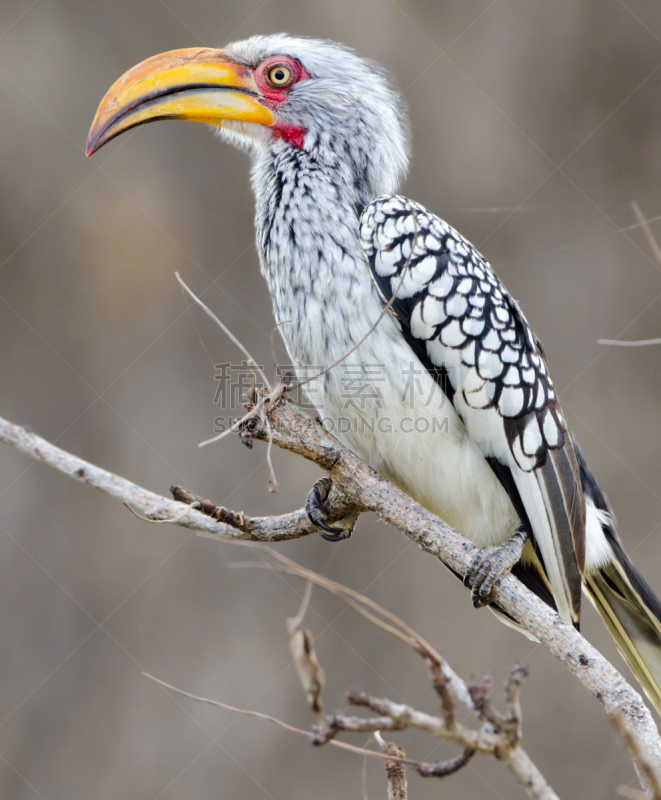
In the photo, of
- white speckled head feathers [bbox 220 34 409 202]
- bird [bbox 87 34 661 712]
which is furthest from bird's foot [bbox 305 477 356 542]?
white speckled head feathers [bbox 220 34 409 202]

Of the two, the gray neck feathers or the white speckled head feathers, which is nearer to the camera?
the gray neck feathers

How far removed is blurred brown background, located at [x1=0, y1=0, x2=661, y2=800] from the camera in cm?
351

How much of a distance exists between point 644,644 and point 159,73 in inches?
79.3

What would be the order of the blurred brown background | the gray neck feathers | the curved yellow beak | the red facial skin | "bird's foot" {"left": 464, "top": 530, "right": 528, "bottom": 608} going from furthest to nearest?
the blurred brown background → the red facial skin → the curved yellow beak → the gray neck feathers → "bird's foot" {"left": 464, "top": 530, "right": 528, "bottom": 608}

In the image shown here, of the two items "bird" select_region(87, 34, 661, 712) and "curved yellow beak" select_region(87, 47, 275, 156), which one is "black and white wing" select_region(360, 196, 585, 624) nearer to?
"bird" select_region(87, 34, 661, 712)

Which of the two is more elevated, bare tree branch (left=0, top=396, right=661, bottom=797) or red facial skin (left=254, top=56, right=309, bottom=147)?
red facial skin (left=254, top=56, right=309, bottom=147)

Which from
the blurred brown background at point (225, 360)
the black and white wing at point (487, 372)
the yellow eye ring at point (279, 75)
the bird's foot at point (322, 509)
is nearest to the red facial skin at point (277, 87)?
the yellow eye ring at point (279, 75)

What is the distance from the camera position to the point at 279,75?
2221mm

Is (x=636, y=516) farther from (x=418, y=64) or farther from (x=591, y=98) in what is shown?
(x=418, y=64)

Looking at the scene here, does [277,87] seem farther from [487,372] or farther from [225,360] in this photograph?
[225,360]

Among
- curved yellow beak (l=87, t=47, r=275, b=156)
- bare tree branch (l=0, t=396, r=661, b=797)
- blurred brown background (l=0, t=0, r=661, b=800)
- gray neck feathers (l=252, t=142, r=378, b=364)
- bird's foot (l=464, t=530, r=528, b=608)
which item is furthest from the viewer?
blurred brown background (l=0, t=0, r=661, b=800)

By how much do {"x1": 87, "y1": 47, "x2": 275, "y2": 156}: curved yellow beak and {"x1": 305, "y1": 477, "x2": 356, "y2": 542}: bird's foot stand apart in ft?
3.51

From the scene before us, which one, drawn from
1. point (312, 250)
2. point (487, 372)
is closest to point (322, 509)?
point (487, 372)

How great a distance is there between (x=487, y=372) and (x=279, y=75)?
3.68ft
